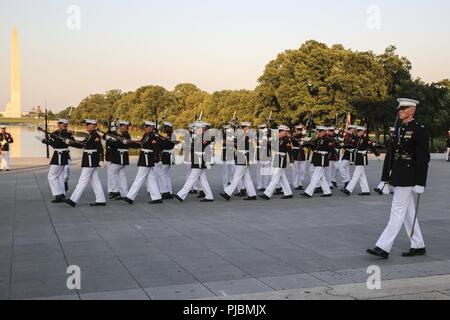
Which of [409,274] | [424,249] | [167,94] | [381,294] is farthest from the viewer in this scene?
[167,94]

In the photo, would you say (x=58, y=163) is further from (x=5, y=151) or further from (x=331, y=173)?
(x=5, y=151)

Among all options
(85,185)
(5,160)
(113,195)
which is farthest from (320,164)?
(5,160)

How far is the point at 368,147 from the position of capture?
52.7ft

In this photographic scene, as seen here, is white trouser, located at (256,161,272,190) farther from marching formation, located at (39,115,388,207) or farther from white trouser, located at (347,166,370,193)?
white trouser, located at (347,166,370,193)

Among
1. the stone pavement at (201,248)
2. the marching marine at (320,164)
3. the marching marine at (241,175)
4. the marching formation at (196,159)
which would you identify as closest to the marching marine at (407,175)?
the stone pavement at (201,248)

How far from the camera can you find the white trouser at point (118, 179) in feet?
46.4

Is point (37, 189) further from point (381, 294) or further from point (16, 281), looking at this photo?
point (381, 294)

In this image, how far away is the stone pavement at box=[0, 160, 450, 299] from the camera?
6.26 meters

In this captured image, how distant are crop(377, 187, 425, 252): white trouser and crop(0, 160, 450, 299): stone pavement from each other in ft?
0.89

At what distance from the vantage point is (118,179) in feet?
47.1

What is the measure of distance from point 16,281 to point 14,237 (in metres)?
2.84

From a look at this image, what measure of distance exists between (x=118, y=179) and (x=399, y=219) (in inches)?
333

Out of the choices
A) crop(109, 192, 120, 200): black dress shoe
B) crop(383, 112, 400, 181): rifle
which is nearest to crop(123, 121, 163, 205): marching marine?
crop(109, 192, 120, 200): black dress shoe
